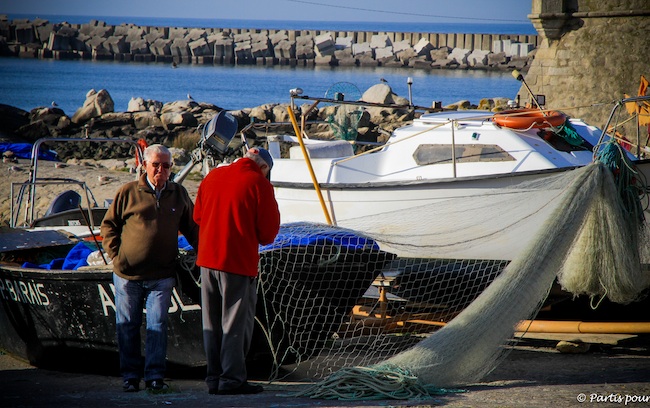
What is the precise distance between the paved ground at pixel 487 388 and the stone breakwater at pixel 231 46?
73.6m

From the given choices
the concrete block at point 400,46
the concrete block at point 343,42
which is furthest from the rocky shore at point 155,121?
the concrete block at point 343,42

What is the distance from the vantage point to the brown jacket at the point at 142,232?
224 inches

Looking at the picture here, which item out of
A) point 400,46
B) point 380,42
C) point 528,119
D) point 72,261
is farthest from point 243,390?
point 380,42

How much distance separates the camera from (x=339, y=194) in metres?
9.55

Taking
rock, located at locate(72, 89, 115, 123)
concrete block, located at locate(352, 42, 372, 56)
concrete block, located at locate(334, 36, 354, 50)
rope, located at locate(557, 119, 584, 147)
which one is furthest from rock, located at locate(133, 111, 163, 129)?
concrete block, located at locate(334, 36, 354, 50)

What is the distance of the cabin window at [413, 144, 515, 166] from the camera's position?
9.27 meters

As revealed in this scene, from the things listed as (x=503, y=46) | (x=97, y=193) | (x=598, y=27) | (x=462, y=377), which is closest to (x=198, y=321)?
(x=462, y=377)

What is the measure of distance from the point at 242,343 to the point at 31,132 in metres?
24.7

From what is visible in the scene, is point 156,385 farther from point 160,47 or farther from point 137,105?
point 160,47

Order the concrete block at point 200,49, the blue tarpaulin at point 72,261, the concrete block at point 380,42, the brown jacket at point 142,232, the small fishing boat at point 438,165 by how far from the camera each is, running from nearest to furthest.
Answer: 1. the brown jacket at point 142,232
2. the blue tarpaulin at point 72,261
3. the small fishing boat at point 438,165
4. the concrete block at point 200,49
5. the concrete block at point 380,42

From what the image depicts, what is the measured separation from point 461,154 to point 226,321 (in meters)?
4.64

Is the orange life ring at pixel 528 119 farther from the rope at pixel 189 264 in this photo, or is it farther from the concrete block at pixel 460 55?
the concrete block at pixel 460 55

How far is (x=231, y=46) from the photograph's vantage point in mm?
86188

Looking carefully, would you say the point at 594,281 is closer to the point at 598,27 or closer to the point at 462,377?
the point at 462,377
